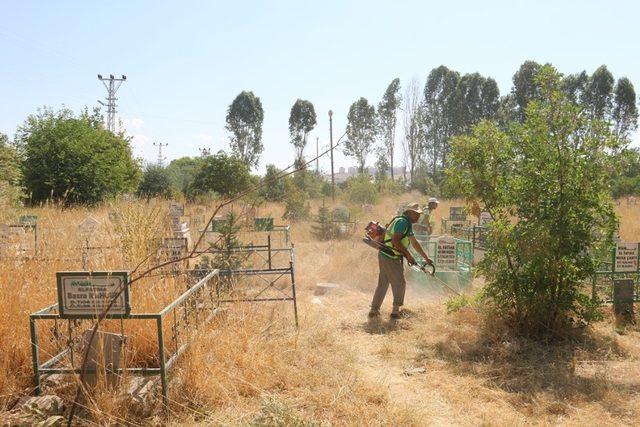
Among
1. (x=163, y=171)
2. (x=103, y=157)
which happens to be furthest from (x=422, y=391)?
(x=163, y=171)

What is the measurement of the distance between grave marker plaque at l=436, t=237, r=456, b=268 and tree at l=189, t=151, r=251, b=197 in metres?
13.6

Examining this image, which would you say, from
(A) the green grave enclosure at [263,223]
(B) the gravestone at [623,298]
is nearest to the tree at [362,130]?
(A) the green grave enclosure at [263,223]

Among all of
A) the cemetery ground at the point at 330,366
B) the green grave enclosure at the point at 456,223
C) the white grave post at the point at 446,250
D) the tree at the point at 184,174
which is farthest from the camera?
the tree at the point at 184,174

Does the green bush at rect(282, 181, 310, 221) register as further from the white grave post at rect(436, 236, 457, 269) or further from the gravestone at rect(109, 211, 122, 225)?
the gravestone at rect(109, 211, 122, 225)

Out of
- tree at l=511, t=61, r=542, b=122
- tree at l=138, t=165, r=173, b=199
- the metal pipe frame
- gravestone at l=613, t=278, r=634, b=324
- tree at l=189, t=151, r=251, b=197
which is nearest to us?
the metal pipe frame

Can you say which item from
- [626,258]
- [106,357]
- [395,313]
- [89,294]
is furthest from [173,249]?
[626,258]

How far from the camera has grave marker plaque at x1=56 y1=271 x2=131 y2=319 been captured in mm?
3713

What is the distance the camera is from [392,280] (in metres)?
7.01

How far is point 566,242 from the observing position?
5.64m

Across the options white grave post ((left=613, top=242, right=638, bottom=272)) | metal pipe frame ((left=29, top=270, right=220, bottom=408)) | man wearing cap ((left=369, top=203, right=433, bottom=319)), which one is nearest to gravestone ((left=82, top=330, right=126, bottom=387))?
metal pipe frame ((left=29, top=270, right=220, bottom=408))

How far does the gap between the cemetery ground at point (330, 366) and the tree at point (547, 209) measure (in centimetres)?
42

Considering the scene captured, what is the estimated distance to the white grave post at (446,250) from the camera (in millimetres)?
8602

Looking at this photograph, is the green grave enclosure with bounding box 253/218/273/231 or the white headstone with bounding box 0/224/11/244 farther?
the green grave enclosure with bounding box 253/218/273/231

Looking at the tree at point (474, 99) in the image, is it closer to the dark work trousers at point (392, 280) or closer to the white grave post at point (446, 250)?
the white grave post at point (446, 250)
